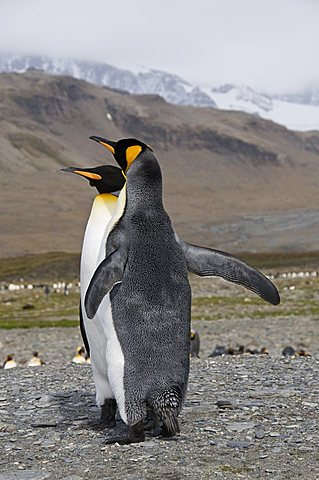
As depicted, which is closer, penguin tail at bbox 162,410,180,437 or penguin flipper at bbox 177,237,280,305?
penguin tail at bbox 162,410,180,437

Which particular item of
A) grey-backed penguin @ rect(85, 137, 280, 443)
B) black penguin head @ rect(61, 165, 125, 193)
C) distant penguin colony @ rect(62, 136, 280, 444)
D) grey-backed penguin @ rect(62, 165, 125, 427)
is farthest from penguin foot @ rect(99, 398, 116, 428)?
black penguin head @ rect(61, 165, 125, 193)

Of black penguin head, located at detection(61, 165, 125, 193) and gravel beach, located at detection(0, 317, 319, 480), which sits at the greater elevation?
black penguin head, located at detection(61, 165, 125, 193)

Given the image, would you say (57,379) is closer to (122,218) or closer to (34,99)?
(122,218)

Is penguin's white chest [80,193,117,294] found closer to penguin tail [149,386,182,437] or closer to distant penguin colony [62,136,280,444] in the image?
distant penguin colony [62,136,280,444]

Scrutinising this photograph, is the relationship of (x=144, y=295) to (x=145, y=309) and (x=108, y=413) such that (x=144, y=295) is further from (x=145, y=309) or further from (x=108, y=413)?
(x=108, y=413)

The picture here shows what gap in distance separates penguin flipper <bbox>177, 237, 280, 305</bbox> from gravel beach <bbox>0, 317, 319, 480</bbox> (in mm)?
862

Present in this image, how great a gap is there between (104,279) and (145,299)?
0.30 metres

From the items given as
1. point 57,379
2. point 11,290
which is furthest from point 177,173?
point 57,379

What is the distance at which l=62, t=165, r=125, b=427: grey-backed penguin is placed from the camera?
5016 millimetres

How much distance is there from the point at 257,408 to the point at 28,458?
1708 mm

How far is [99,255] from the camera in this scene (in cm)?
500

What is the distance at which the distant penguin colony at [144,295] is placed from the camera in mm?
4625

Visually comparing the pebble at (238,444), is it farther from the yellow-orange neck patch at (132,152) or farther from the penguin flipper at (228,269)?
the yellow-orange neck patch at (132,152)

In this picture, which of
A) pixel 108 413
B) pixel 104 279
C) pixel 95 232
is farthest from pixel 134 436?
pixel 95 232
